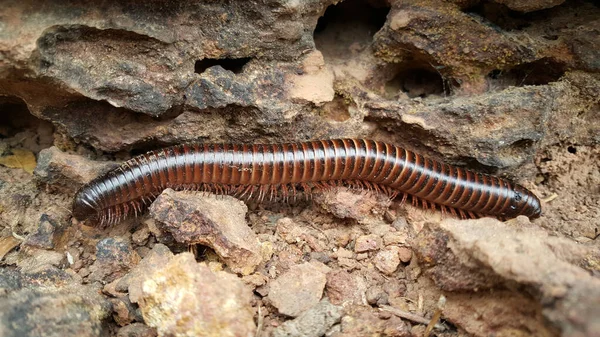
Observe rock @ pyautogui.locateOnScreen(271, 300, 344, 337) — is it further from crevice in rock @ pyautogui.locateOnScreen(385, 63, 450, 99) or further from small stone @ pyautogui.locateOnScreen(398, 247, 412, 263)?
crevice in rock @ pyautogui.locateOnScreen(385, 63, 450, 99)

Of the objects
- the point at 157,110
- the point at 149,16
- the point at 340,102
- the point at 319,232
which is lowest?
the point at 319,232

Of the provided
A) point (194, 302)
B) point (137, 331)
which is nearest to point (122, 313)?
point (137, 331)

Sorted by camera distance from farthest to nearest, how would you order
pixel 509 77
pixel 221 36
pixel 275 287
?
A: pixel 509 77, pixel 221 36, pixel 275 287

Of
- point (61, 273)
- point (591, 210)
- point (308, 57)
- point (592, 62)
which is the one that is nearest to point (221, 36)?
point (308, 57)

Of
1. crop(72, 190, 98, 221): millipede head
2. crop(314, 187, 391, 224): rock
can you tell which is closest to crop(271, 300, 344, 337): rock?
crop(314, 187, 391, 224): rock

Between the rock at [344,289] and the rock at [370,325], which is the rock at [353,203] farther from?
the rock at [370,325]

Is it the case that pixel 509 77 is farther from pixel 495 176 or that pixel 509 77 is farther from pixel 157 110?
pixel 157 110

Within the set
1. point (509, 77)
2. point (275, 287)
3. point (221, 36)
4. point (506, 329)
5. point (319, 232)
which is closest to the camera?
point (506, 329)

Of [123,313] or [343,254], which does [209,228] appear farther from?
[343,254]
